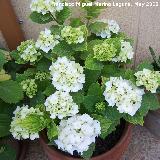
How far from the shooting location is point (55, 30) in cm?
157

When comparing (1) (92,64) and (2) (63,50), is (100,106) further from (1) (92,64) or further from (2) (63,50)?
(2) (63,50)

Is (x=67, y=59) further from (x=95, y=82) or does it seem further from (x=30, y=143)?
(x=30, y=143)

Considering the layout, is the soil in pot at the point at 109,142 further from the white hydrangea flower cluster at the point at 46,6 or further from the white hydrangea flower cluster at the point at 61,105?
the white hydrangea flower cluster at the point at 46,6

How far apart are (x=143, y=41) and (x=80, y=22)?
42 cm

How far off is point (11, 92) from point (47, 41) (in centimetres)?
26

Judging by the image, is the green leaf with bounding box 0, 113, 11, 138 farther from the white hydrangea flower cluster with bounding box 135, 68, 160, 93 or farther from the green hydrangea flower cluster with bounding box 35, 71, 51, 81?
the white hydrangea flower cluster with bounding box 135, 68, 160, 93

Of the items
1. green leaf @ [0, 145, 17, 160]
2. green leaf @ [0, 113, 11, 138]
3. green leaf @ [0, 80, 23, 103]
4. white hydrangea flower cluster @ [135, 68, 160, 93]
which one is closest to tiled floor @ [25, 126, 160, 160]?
green leaf @ [0, 145, 17, 160]

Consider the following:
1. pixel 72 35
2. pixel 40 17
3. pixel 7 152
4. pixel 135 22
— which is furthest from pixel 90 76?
pixel 7 152

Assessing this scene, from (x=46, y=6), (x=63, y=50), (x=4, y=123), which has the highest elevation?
(x=46, y=6)

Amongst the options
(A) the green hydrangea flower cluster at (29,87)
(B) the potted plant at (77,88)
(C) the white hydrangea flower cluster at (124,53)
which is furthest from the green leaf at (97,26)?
(A) the green hydrangea flower cluster at (29,87)

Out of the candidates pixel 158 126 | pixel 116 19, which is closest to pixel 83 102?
pixel 116 19

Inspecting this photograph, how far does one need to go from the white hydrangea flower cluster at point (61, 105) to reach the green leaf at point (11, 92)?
0.20 m

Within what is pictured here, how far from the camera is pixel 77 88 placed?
1.47 meters

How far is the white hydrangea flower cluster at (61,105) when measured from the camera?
4.61 feet
